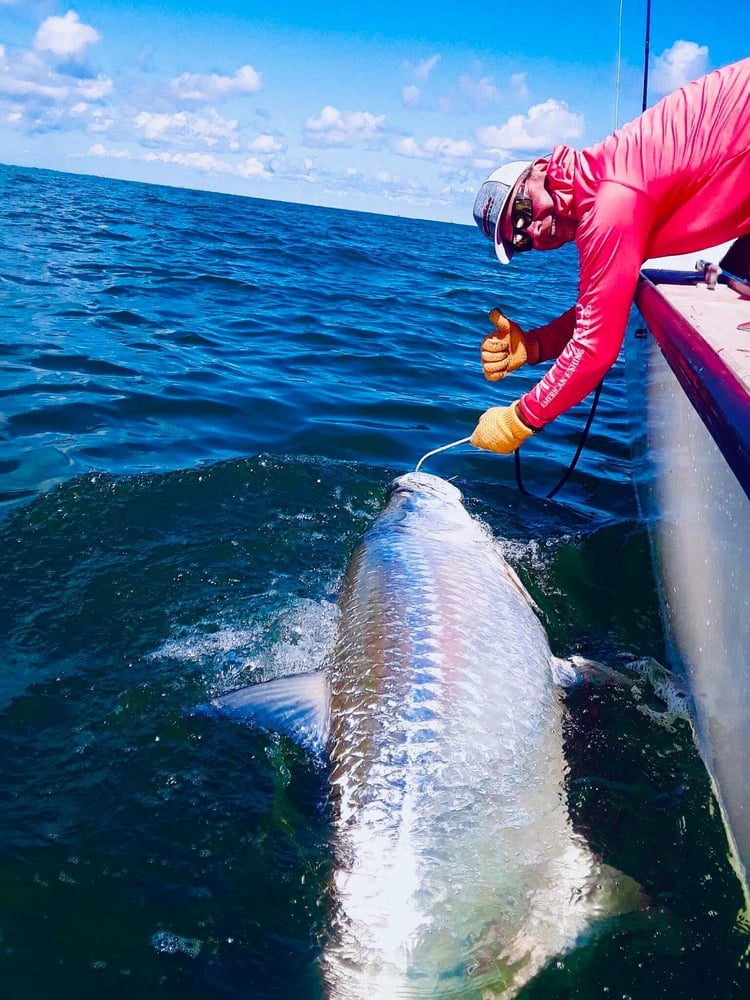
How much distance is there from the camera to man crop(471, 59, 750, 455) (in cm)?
315

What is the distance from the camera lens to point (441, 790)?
2420 mm

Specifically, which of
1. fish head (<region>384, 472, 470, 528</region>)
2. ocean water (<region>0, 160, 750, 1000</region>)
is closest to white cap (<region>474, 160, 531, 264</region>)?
fish head (<region>384, 472, 470, 528</region>)

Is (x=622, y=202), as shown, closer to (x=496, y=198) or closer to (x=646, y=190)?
(x=646, y=190)

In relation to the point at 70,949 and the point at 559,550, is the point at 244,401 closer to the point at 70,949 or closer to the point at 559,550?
the point at 559,550

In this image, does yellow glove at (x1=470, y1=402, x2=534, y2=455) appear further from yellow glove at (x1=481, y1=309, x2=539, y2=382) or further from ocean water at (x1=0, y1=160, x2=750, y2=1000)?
ocean water at (x1=0, y1=160, x2=750, y2=1000)

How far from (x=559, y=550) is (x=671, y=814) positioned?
7.14 feet

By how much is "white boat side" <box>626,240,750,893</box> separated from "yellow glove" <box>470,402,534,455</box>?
0.74 m

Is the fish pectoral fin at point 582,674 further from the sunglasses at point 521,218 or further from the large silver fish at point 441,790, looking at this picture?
the sunglasses at point 521,218

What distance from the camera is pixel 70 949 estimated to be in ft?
7.22

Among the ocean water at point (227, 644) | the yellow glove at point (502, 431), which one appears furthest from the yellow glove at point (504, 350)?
the ocean water at point (227, 644)

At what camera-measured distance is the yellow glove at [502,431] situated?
3763 mm

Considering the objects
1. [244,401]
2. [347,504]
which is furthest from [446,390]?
[347,504]

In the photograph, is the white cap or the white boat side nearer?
the white boat side

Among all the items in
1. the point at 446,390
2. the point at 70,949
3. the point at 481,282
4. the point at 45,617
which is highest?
the point at 481,282
